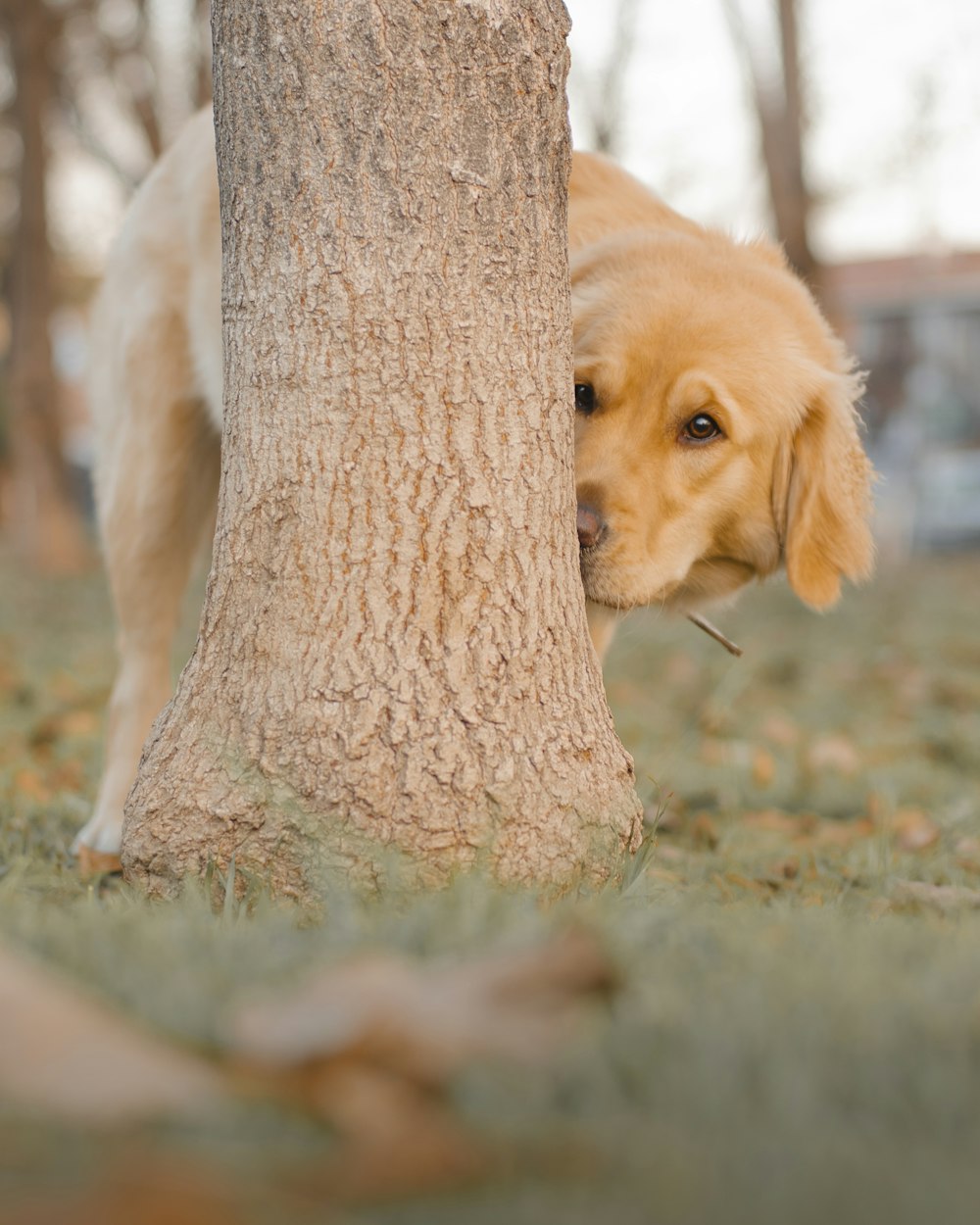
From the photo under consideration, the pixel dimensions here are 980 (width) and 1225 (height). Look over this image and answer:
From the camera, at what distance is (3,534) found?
23422mm

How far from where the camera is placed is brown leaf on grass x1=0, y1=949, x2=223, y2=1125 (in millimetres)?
1132

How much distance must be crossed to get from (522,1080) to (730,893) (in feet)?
4.76

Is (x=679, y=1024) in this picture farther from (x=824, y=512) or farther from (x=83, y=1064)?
(x=824, y=512)

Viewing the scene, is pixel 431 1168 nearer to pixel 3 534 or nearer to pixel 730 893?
pixel 730 893

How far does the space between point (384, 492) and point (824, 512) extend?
5.40 ft

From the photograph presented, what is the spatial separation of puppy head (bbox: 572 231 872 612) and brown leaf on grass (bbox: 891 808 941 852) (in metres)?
0.68

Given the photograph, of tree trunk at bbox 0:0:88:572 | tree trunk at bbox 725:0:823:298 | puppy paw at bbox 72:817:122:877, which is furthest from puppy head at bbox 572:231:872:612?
tree trunk at bbox 0:0:88:572

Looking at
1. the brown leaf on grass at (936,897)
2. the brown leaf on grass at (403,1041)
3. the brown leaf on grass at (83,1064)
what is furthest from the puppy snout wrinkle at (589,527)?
the brown leaf on grass at (83,1064)

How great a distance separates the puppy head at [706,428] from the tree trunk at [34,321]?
10.5 meters

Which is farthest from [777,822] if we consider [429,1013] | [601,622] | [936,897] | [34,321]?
[34,321]

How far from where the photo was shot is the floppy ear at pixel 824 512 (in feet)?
11.1

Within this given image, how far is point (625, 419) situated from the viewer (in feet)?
10.3

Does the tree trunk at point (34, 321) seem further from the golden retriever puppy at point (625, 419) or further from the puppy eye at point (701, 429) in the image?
the puppy eye at point (701, 429)

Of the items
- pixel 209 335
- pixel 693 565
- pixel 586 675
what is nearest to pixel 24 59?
pixel 209 335
